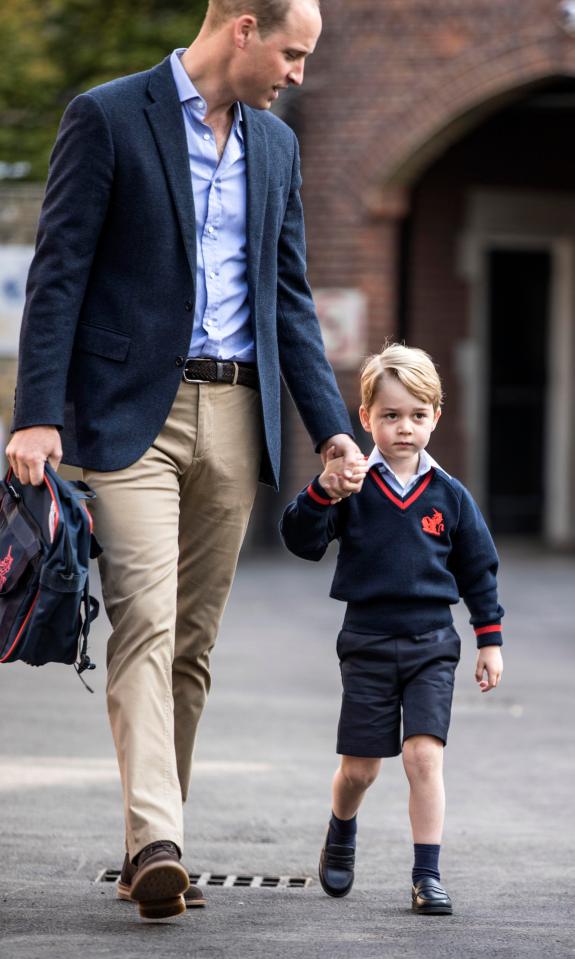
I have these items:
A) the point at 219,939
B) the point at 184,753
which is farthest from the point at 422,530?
the point at 219,939

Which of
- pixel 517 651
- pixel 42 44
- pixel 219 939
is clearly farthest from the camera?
pixel 42 44

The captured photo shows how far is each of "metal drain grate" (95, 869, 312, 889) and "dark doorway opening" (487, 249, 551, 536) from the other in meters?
11.8

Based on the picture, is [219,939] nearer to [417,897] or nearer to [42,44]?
[417,897]

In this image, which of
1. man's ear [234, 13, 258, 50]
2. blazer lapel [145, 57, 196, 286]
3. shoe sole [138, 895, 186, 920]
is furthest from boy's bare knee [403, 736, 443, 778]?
man's ear [234, 13, 258, 50]

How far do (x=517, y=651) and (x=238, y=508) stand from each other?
5.60 meters

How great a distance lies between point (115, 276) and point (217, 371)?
329mm

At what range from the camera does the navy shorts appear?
4.34 metres

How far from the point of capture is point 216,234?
13.9 feet

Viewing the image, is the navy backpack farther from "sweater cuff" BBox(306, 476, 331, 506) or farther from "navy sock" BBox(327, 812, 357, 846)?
"navy sock" BBox(327, 812, 357, 846)

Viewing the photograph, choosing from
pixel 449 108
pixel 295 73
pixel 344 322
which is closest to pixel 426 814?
pixel 295 73

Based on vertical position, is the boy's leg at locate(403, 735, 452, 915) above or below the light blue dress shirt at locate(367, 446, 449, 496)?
below

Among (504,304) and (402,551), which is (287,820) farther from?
(504,304)

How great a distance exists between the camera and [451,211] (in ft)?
52.2

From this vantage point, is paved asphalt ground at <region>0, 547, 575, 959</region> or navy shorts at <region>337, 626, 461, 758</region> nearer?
paved asphalt ground at <region>0, 547, 575, 959</region>
